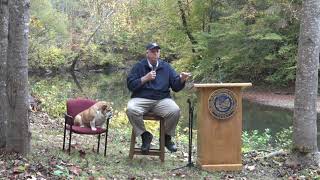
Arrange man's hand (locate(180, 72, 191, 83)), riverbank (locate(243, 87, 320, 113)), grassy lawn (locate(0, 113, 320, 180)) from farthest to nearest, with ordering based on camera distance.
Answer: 1. riverbank (locate(243, 87, 320, 113))
2. man's hand (locate(180, 72, 191, 83))
3. grassy lawn (locate(0, 113, 320, 180))

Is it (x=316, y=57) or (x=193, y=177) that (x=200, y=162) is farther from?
(x=316, y=57)

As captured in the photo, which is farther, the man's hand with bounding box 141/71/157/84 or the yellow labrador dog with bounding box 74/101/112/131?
the yellow labrador dog with bounding box 74/101/112/131

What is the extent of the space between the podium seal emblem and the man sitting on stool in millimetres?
511

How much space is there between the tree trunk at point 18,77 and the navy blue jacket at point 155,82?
1.60 metres

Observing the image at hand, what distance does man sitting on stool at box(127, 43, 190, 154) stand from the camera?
21.1 feet

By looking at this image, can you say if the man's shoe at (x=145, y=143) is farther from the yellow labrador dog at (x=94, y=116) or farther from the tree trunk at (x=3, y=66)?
the tree trunk at (x=3, y=66)

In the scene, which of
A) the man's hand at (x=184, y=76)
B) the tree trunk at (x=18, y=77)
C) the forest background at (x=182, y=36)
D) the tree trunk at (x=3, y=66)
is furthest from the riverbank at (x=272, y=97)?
the tree trunk at (x=18, y=77)

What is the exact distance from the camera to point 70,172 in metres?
5.15

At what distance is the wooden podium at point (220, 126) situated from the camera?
606 cm

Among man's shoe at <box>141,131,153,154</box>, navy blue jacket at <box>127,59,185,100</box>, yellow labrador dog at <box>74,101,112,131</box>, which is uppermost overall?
navy blue jacket at <box>127,59,185,100</box>

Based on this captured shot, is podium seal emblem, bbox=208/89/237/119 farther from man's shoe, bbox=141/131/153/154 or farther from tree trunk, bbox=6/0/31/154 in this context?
tree trunk, bbox=6/0/31/154

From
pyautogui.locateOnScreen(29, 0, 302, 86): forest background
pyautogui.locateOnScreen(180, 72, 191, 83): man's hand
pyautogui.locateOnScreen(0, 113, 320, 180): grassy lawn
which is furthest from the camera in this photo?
pyautogui.locateOnScreen(29, 0, 302, 86): forest background

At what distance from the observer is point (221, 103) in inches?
238

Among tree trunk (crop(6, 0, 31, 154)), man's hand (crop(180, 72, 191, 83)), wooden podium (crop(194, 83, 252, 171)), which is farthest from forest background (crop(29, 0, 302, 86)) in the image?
tree trunk (crop(6, 0, 31, 154))
